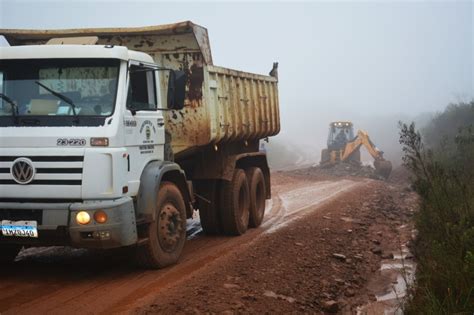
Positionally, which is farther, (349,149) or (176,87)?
(349,149)

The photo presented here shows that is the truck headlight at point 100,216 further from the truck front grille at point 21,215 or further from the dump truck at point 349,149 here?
the dump truck at point 349,149

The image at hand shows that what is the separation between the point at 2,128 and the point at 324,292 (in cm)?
383

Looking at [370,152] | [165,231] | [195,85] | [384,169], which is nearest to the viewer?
[165,231]

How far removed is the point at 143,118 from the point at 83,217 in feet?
4.74

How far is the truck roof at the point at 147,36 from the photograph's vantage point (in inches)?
286

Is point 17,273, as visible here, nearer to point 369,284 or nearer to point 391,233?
point 369,284

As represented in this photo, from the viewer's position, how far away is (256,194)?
9789 millimetres

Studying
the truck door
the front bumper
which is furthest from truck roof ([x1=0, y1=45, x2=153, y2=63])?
the front bumper

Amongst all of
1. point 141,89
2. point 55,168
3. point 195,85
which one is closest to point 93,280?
point 55,168

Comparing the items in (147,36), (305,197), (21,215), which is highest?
(147,36)

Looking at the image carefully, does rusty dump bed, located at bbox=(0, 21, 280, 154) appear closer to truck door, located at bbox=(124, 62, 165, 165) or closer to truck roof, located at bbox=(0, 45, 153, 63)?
truck door, located at bbox=(124, 62, 165, 165)

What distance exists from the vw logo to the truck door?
1.00m

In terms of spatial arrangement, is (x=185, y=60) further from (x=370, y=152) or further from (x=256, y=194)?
(x=370, y=152)

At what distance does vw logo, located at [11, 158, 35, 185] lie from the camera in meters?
5.29
